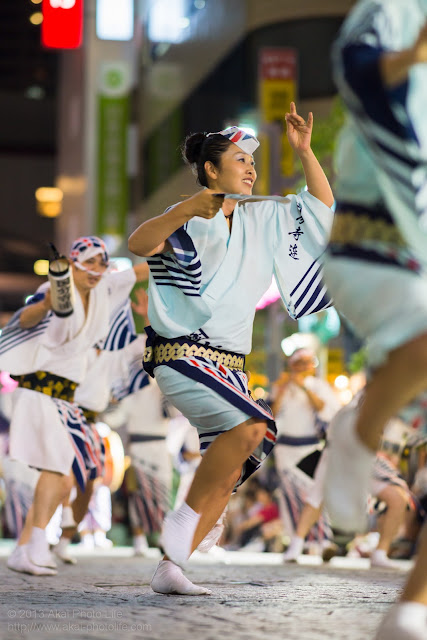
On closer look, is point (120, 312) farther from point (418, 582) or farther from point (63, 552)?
point (418, 582)

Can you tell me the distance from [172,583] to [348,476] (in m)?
1.52

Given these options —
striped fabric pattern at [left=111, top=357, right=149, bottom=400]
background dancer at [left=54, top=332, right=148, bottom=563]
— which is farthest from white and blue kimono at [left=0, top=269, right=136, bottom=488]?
striped fabric pattern at [left=111, top=357, right=149, bottom=400]

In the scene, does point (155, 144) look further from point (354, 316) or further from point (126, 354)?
point (354, 316)

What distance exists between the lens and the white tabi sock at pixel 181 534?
391cm

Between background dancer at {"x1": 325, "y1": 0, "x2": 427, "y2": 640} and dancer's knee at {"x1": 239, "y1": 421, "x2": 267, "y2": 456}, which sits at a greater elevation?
background dancer at {"x1": 325, "y1": 0, "x2": 427, "y2": 640}

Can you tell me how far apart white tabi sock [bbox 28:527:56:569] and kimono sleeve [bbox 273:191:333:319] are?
6.50ft

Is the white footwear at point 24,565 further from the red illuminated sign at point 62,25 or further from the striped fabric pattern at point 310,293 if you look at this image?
the red illuminated sign at point 62,25

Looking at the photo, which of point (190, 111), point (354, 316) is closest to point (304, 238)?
point (354, 316)

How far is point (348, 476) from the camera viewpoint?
8.68 feet

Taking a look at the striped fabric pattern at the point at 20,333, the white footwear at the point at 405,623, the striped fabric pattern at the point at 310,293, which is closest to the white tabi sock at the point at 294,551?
the striped fabric pattern at the point at 20,333

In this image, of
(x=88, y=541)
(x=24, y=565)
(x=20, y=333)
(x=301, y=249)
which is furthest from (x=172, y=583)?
(x=88, y=541)

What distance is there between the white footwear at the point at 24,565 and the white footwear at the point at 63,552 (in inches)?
48.5

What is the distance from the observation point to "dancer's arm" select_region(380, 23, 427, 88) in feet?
8.33

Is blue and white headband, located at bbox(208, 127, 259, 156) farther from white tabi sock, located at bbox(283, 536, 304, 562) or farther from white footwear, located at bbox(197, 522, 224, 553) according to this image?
white tabi sock, located at bbox(283, 536, 304, 562)
